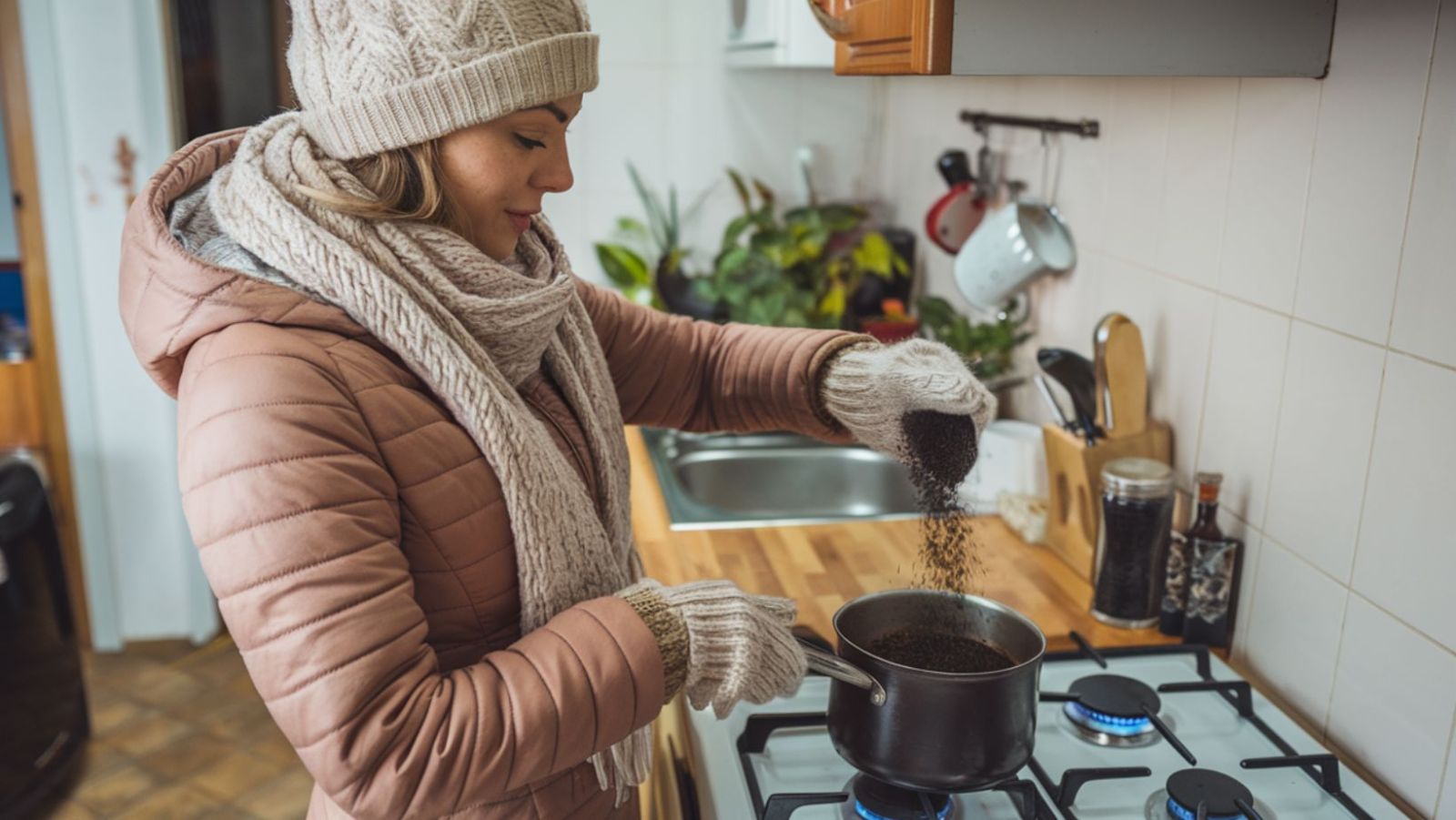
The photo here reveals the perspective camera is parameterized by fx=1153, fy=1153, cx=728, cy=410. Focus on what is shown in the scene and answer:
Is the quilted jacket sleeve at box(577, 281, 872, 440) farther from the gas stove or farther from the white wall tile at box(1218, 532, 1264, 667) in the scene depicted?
the white wall tile at box(1218, 532, 1264, 667)

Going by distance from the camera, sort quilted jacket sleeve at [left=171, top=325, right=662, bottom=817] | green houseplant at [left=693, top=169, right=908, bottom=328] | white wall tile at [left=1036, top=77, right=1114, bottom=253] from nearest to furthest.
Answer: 1. quilted jacket sleeve at [left=171, top=325, right=662, bottom=817]
2. white wall tile at [left=1036, top=77, right=1114, bottom=253]
3. green houseplant at [left=693, top=169, right=908, bottom=328]

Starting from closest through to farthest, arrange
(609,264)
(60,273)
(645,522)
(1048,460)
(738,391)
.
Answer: (738,391)
(1048,460)
(645,522)
(609,264)
(60,273)

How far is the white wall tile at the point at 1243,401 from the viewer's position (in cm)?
119

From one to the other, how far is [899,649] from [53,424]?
2569mm

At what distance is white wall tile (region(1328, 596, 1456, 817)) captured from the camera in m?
0.98

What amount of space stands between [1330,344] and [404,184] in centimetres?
85

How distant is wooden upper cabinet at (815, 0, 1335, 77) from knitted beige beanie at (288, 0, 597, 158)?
29 cm

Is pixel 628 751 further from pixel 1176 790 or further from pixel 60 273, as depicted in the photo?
pixel 60 273

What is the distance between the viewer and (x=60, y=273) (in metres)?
2.66

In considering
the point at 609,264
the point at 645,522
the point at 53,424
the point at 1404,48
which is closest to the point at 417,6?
the point at 1404,48

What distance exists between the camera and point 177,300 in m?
0.79

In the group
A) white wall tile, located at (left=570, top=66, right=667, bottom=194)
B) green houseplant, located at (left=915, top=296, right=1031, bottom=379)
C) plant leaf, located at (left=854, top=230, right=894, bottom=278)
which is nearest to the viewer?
green houseplant, located at (left=915, top=296, right=1031, bottom=379)

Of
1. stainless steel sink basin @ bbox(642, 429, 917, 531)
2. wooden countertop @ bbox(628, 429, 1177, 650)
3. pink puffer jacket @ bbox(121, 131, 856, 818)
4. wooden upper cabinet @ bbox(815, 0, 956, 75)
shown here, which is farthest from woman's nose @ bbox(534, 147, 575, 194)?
stainless steel sink basin @ bbox(642, 429, 917, 531)

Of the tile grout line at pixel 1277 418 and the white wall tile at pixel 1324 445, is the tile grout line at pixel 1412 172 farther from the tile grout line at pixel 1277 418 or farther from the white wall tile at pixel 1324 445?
the tile grout line at pixel 1277 418
